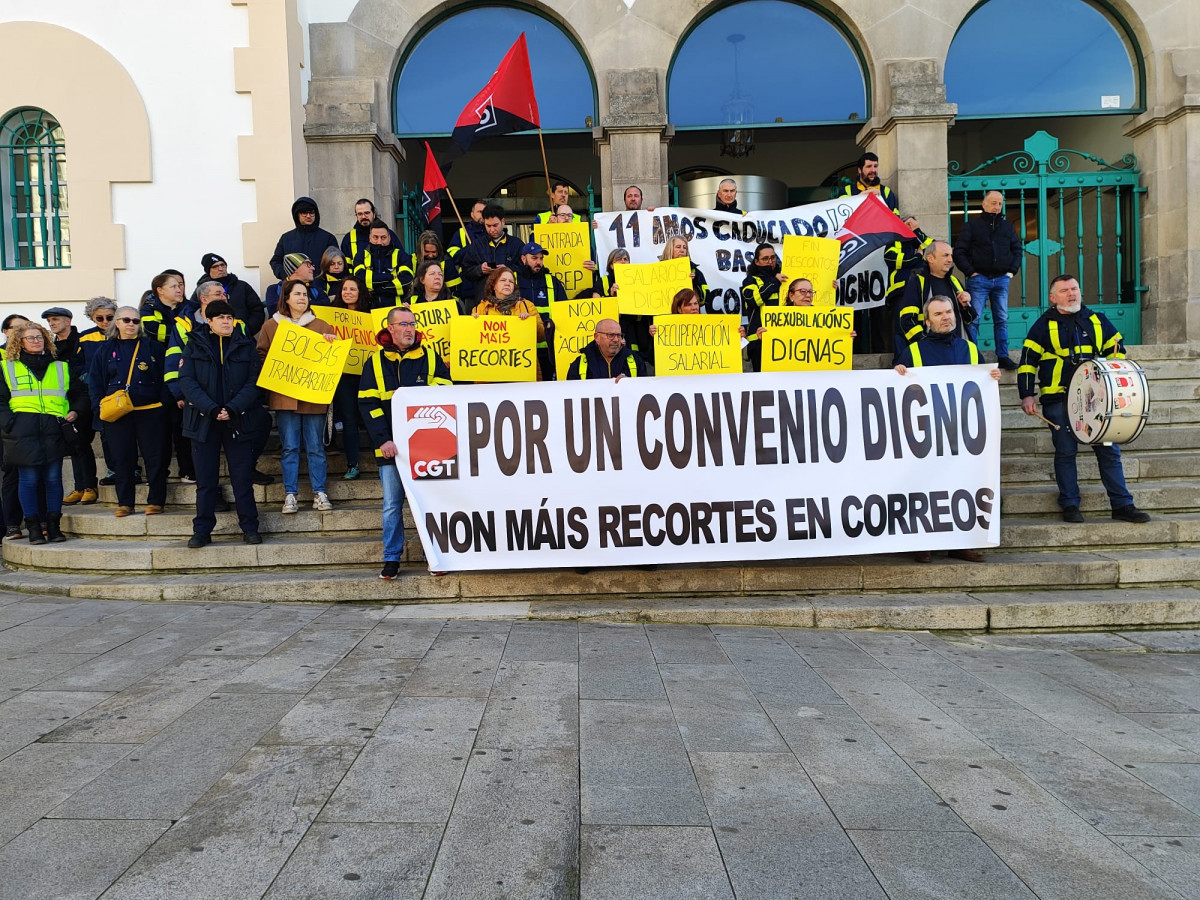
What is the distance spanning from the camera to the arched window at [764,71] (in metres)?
12.0

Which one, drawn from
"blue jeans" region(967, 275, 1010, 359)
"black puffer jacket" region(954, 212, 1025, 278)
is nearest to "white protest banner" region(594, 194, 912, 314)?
"black puffer jacket" region(954, 212, 1025, 278)

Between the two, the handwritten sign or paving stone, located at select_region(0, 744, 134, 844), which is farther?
the handwritten sign

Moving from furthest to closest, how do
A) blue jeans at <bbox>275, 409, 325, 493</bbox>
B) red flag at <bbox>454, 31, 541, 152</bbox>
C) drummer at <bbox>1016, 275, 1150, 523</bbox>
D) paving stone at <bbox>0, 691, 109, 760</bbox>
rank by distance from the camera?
red flag at <bbox>454, 31, 541, 152</bbox> < blue jeans at <bbox>275, 409, 325, 493</bbox> < drummer at <bbox>1016, 275, 1150, 523</bbox> < paving stone at <bbox>0, 691, 109, 760</bbox>

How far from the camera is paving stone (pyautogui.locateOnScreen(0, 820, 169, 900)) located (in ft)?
8.53

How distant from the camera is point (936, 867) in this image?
2.78 metres

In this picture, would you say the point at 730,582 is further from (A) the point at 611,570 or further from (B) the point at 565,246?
(B) the point at 565,246

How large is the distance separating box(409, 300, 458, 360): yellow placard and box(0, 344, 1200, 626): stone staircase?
4.62 ft

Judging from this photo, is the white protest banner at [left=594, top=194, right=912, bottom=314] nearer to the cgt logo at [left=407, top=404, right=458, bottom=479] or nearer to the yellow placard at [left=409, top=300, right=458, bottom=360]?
the yellow placard at [left=409, top=300, right=458, bottom=360]

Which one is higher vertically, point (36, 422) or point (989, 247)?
point (989, 247)

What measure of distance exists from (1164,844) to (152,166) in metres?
11.4

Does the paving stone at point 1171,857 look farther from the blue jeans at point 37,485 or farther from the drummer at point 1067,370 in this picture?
the blue jeans at point 37,485

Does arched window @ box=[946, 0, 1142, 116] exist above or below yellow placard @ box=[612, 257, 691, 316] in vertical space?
above

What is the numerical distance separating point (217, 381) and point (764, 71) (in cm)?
860

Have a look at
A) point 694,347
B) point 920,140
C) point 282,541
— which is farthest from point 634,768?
point 920,140
